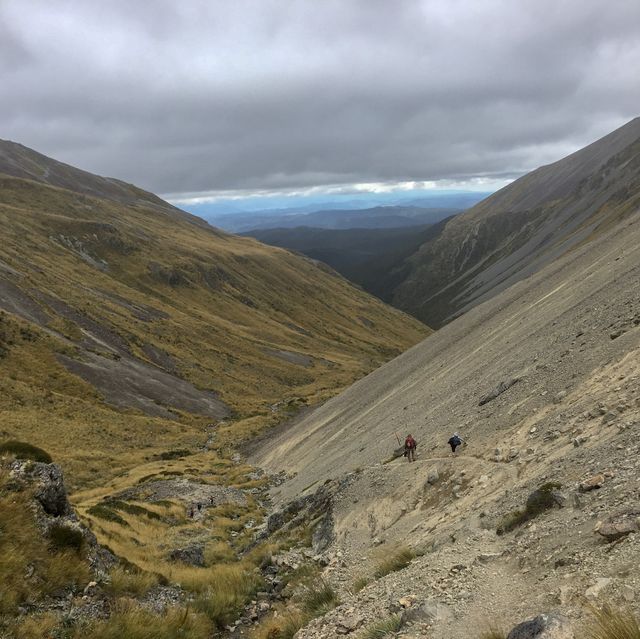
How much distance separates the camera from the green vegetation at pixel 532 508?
1045 centimetres

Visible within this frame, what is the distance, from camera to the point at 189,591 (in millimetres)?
13719

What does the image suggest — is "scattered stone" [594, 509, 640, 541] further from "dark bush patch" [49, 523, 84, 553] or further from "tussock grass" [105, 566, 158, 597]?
"dark bush patch" [49, 523, 84, 553]

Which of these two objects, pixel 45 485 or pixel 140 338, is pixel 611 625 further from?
pixel 140 338

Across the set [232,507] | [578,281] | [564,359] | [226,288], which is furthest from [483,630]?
[226,288]

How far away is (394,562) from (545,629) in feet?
20.5

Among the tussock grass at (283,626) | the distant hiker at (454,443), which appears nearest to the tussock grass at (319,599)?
the tussock grass at (283,626)

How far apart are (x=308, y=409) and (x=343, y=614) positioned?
2524 inches

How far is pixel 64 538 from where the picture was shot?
1191cm

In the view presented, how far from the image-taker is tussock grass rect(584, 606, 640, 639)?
529 centimetres

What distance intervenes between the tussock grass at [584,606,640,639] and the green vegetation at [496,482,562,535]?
13.8 ft

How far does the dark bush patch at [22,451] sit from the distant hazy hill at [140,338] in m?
29.3

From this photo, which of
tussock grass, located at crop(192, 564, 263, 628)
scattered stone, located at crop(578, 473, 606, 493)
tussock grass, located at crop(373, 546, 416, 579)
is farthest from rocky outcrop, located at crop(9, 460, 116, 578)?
scattered stone, located at crop(578, 473, 606, 493)

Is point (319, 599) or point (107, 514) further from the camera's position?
point (107, 514)

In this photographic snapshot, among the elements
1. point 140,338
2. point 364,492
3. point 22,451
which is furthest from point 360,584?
point 140,338
